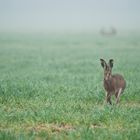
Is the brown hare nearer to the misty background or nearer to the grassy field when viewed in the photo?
the grassy field

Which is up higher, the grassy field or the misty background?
the misty background

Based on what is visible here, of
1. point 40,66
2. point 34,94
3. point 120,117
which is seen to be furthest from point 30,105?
point 40,66

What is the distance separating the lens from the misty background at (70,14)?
525ft

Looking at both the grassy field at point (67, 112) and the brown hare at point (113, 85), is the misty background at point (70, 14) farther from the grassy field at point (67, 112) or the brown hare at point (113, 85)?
the brown hare at point (113, 85)

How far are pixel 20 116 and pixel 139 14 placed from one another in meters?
158

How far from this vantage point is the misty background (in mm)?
160125

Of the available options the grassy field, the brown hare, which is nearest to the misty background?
the grassy field

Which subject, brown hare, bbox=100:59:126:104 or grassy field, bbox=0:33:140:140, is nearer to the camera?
grassy field, bbox=0:33:140:140

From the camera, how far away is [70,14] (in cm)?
18412

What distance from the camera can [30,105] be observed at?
53.7 ft

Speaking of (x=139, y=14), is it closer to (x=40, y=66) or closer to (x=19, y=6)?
(x=19, y=6)

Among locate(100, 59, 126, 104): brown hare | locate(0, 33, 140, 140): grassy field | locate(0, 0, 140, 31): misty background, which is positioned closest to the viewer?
locate(0, 33, 140, 140): grassy field

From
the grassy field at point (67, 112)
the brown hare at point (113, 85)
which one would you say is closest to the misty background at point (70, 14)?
the grassy field at point (67, 112)

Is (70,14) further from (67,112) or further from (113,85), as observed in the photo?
(67,112)
